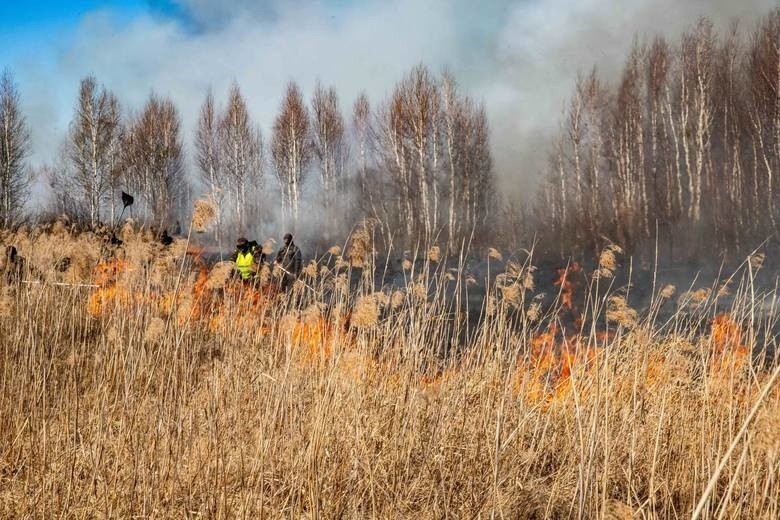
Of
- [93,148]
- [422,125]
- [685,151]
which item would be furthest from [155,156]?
[685,151]

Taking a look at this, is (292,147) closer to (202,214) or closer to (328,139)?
(328,139)

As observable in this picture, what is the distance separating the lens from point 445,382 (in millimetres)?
2855

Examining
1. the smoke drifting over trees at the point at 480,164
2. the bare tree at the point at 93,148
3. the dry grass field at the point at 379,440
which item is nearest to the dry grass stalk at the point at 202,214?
the dry grass field at the point at 379,440

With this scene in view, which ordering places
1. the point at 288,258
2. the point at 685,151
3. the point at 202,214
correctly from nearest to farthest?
the point at 202,214 → the point at 288,258 → the point at 685,151

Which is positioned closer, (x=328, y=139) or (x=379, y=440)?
(x=379, y=440)

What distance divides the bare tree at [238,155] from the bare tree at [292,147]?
4.68ft

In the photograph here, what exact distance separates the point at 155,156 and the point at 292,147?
633 cm

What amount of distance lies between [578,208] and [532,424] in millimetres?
21402

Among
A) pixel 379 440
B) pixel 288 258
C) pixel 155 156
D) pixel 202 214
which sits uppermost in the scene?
pixel 155 156

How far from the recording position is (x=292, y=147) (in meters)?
25.6

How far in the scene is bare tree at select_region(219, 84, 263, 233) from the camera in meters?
26.6

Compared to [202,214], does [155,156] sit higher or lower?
higher

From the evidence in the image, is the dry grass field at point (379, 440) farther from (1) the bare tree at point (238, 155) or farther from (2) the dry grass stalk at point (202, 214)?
(1) the bare tree at point (238, 155)

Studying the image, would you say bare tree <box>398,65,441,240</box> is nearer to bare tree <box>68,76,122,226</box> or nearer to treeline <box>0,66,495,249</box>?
treeline <box>0,66,495,249</box>
